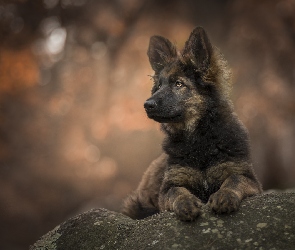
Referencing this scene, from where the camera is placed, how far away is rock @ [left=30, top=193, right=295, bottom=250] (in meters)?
4.90

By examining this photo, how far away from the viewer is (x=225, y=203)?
17.5 ft

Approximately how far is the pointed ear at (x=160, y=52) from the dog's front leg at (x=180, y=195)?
184 cm

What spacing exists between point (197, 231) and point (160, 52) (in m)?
3.36

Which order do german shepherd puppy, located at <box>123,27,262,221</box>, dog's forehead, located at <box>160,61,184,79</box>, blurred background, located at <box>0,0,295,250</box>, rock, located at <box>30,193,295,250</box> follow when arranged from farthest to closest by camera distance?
blurred background, located at <box>0,0,295,250</box> < dog's forehead, located at <box>160,61,184,79</box> < german shepherd puppy, located at <box>123,27,262,221</box> < rock, located at <box>30,193,295,250</box>

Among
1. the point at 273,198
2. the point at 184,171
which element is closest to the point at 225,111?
the point at 184,171

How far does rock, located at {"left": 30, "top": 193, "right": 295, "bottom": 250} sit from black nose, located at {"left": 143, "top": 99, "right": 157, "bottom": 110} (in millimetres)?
1475

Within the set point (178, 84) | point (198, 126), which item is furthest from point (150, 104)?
point (198, 126)

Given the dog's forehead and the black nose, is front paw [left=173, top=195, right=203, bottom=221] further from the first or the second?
the dog's forehead

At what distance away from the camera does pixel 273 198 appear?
5.53 m

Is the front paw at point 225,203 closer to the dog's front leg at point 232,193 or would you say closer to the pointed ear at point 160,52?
the dog's front leg at point 232,193

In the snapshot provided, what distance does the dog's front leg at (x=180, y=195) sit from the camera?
5387 mm

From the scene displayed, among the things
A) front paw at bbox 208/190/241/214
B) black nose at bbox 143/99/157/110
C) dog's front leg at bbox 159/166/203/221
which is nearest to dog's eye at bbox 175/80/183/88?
black nose at bbox 143/99/157/110

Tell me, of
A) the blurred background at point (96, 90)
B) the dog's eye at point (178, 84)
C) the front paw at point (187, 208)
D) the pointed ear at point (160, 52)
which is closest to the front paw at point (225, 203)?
the front paw at point (187, 208)

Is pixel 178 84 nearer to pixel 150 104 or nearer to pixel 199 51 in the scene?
pixel 199 51
